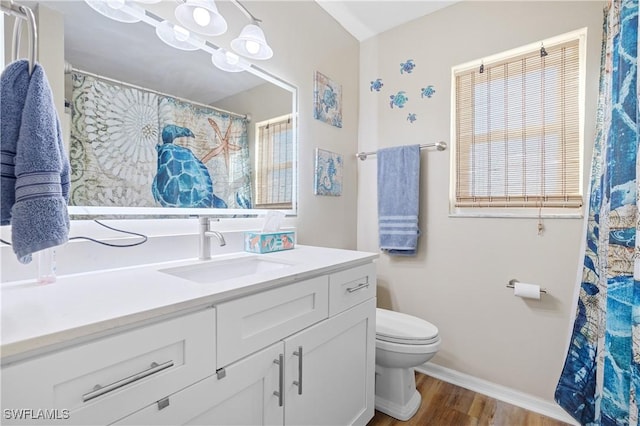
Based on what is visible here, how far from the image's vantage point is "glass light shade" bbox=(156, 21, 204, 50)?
47.7 inches

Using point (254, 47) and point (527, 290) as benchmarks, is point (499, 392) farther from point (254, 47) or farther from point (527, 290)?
point (254, 47)

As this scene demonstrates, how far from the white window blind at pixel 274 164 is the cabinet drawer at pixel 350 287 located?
2.14 ft

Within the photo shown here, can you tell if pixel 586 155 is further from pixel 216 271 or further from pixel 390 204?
pixel 216 271

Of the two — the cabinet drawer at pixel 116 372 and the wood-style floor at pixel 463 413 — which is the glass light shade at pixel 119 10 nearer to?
the cabinet drawer at pixel 116 372

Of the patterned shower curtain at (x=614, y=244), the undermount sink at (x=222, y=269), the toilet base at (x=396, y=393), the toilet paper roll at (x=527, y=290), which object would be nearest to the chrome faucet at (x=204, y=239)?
the undermount sink at (x=222, y=269)

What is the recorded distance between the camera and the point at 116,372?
60cm

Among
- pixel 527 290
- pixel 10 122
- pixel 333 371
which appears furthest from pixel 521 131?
pixel 10 122

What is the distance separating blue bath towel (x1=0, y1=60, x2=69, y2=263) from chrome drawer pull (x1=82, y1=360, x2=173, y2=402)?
12.1 inches

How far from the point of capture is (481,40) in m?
1.83

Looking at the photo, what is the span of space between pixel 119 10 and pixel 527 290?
2.23 metres

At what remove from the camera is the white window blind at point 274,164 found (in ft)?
5.33

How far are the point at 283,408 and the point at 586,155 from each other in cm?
181

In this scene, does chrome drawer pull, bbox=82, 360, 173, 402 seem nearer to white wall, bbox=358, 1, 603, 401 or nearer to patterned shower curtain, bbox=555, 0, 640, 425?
patterned shower curtain, bbox=555, 0, 640, 425

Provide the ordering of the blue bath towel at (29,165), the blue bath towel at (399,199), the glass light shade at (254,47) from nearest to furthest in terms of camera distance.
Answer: the blue bath towel at (29,165) < the glass light shade at (254,47) < the blue bath towel at (399,199)
